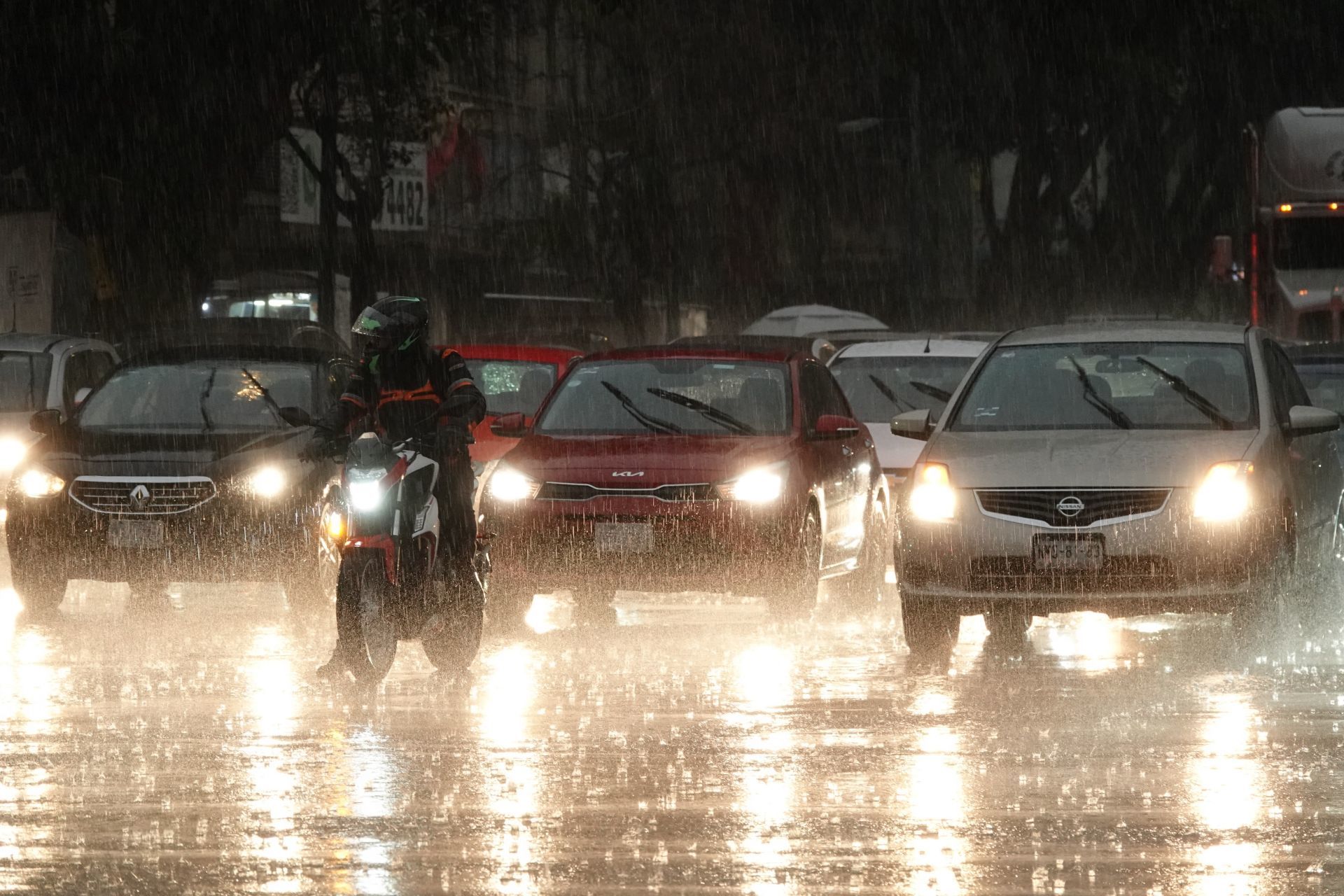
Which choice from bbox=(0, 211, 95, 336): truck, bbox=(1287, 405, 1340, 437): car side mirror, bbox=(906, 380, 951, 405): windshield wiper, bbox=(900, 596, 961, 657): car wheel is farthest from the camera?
bbox=(0, 211, 95, 336): truck

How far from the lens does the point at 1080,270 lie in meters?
47.4

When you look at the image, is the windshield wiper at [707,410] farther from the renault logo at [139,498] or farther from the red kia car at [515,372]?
the red kia car at [515,372]

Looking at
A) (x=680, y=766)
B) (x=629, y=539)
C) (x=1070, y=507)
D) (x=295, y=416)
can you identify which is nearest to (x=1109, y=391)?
(x=1070, y=507)

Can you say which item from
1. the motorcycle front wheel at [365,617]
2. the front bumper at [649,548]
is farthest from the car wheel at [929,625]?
the motorcycle front wheel at [365,617]

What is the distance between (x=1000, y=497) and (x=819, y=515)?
2.29m

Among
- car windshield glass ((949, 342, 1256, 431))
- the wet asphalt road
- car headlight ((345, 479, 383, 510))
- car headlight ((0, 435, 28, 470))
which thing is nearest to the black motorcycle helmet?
car headlight ((345, 479, 383, 510))

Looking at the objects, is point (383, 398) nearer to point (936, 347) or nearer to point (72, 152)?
point (936, 347)

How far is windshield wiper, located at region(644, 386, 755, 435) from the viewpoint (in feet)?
48.0

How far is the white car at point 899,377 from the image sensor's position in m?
19.1

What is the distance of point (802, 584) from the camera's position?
1406cm

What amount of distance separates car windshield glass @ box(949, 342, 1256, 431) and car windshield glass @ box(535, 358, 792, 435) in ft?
→ 4.92

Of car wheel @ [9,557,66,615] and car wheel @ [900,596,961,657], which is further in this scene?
car wheel @ [9,557,66,615]

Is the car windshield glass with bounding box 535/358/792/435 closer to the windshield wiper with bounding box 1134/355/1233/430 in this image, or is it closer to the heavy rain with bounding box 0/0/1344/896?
the heavy rain with bounding box 0/0/1344/896

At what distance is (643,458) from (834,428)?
4.34ft
